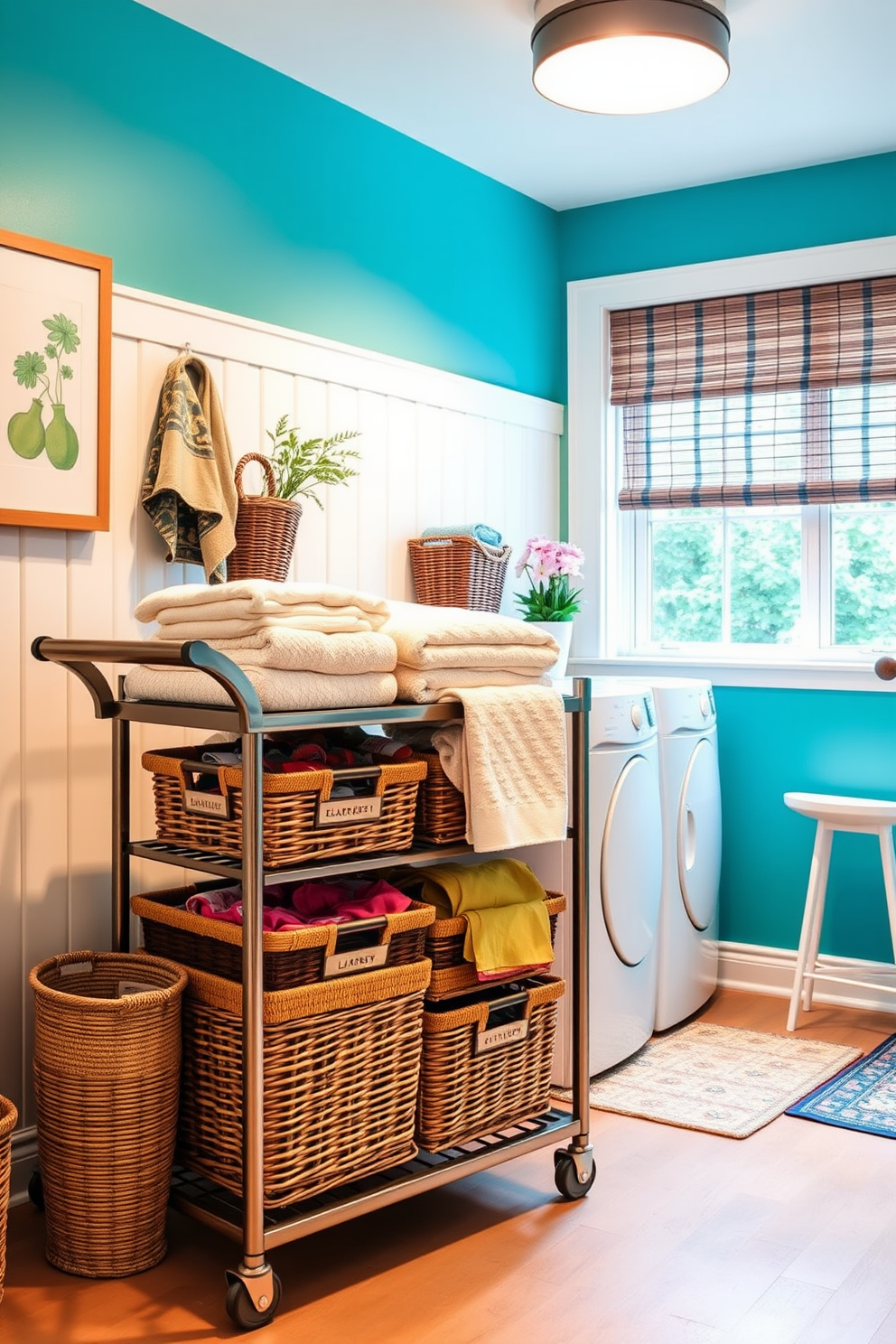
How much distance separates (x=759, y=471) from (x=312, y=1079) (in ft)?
8.23

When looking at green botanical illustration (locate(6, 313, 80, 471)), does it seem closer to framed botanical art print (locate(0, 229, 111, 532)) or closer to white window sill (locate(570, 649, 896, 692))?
framed botanical art print (locate(0, 229, 111, 532))

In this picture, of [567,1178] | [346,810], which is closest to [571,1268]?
[567,1178]

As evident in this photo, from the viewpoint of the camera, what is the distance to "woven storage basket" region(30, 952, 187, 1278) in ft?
6.73

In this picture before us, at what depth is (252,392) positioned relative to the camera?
9.50 ft

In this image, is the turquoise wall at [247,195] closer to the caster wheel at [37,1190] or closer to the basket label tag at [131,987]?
the basket label tag at [131,987]

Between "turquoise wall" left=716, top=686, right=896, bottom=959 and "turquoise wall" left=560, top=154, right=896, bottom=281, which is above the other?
"turquoise wall" left=560, top=154, right=896, bottom=281

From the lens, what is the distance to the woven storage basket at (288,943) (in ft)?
6.64

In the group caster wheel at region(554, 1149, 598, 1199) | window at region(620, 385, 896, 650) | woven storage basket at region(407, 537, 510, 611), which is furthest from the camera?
window at region(620, 385, 896, 650)

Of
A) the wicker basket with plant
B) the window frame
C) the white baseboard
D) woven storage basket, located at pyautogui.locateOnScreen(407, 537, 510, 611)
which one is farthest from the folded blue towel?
the white baseboard

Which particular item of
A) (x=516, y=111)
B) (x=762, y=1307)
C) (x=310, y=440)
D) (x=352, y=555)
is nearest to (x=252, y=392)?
(x=310, y=440)

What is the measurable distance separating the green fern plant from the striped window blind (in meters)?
1.31

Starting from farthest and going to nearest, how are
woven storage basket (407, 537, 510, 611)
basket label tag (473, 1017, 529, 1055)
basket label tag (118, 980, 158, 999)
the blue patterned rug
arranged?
woven storage basket (407, 537, 510, 611) < the blue patterned rug < basket label tag (473, 1017, 529, 1055) < basket label tag (118, 980, 158, 999)

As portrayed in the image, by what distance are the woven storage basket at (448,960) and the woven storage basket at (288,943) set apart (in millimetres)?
23

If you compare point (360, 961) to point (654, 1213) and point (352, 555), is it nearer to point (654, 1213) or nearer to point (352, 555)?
point (654, 1213)
